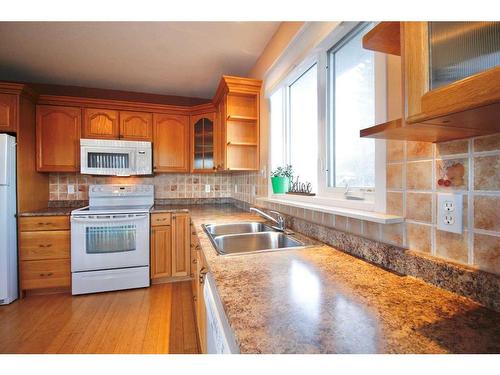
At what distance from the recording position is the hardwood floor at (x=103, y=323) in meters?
1.78

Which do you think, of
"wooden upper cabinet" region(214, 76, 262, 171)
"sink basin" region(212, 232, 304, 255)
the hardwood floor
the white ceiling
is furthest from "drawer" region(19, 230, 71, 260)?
"sink basin" region(212, 232, 304, 255)

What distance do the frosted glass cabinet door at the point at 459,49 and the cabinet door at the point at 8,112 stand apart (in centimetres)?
342

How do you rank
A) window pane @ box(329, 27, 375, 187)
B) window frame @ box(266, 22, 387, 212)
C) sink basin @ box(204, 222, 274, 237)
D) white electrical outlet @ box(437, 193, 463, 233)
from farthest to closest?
sink basin @ box(204, 222, 274, 237)
window pane @ box(329, 27, 375, 187)
window frame @ box(266, 22, 387, 212)
white electrical outlet @ box(437, 193, 463, 233)

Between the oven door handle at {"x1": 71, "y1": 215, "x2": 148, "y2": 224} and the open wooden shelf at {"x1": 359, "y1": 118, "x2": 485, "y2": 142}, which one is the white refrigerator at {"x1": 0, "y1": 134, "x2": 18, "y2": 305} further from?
the open wooden shelf at {"x1": 359, "y1": 118, "x2": 485, "y2": 142}

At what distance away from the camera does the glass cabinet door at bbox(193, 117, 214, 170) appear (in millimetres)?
3264

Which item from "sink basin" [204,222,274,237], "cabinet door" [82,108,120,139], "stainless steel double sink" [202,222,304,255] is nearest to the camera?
"stainless steel double sink" [202,222,304,255]

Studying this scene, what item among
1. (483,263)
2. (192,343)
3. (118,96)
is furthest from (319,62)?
(118,96)

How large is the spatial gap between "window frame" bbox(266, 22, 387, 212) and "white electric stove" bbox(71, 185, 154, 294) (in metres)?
1.65

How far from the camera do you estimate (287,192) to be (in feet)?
6.66

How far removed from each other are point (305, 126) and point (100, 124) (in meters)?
2.52

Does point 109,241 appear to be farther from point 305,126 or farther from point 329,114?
point 329,114

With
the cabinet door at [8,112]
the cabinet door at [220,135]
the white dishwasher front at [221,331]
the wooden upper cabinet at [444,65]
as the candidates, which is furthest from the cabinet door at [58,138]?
the wooden upper cabinet at [444,65]
